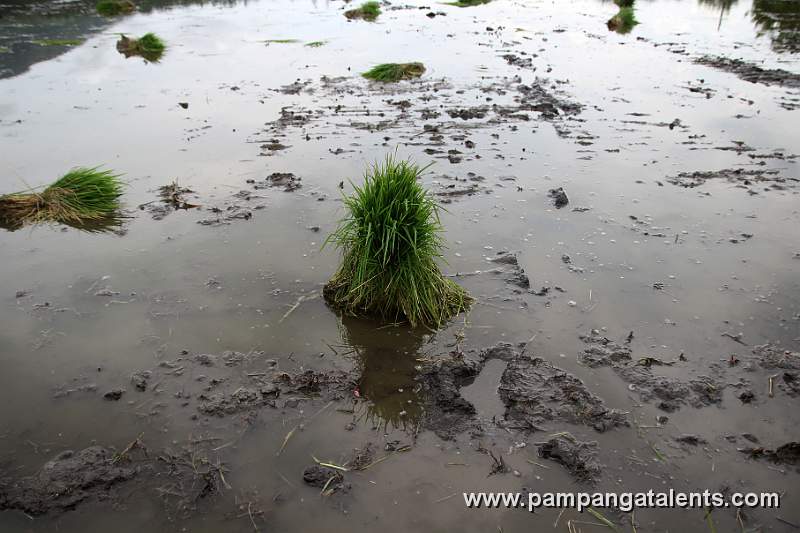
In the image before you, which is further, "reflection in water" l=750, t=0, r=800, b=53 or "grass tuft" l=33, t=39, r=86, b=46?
"grass tuft" l=33, t=39, r=86, b=46

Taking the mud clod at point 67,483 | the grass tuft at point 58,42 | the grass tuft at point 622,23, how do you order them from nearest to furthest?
the mud clod at point 67,483
the grass tuft at point 58,42
the grass tuft at point 622,23

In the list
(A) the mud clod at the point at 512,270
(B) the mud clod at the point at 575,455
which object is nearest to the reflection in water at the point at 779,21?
(A) the mud clod at the point at 512,270

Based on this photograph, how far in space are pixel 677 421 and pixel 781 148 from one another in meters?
8.04

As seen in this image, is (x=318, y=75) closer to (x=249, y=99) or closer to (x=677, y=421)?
(x=249, y=99)

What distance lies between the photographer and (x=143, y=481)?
4.07 m

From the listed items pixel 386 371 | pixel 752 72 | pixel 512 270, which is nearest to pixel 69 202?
pixel 386 371

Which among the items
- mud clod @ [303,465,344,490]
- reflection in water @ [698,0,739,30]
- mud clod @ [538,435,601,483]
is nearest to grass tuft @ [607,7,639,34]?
reflection in water @ [698,0,739,30]

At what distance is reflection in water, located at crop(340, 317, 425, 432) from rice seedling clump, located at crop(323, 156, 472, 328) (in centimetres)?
22

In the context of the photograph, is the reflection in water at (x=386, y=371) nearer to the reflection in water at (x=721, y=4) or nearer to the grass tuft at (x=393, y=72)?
the grass tuft at (x=393, y=72)

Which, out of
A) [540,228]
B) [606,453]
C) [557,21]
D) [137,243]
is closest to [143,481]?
[606,453]

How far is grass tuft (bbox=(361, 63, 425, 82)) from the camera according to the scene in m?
14.2

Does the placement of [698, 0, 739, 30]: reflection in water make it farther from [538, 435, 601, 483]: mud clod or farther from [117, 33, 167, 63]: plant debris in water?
[538, 435, 601, 483]: mud clod

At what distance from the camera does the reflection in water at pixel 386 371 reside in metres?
4.69

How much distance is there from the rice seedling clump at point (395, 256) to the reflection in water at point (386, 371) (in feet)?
0.72
